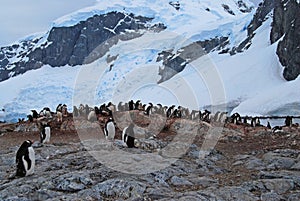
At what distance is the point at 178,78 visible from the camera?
3036 inches

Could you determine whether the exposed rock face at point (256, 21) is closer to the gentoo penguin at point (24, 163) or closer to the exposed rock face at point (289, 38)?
the exposed rock face at point (289, 38)

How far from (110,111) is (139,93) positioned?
2437 inches

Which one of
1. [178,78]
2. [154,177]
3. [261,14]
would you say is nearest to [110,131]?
[154,177]

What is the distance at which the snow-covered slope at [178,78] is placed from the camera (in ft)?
Result: 180

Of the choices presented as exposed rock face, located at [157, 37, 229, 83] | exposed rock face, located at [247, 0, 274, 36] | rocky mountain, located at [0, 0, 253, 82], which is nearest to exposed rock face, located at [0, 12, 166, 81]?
rocky mountain, located at [0, 0, 253, 82]

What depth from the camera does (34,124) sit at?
19.1m

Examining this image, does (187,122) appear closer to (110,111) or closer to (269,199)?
(110,111)

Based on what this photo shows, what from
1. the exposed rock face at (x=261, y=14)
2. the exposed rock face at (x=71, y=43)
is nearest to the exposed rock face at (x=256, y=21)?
the exposed rock face at (x=261, y=14)

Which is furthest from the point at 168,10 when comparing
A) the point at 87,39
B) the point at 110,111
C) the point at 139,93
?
the point at 110,111

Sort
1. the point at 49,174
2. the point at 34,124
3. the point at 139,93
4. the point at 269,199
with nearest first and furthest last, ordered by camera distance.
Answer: the point at 269,199 < the point at 49,174 < the point at 34,124 < the point at 139,93

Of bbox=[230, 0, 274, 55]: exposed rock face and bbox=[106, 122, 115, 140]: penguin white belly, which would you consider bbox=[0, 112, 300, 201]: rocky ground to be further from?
bbox=[230, 0, 274, 55]: exposed rock face

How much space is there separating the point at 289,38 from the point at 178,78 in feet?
82.1

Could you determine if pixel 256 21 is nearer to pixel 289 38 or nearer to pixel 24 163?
pixel 289 38

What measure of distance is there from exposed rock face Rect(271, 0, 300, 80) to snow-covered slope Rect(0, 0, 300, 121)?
1.99 m
